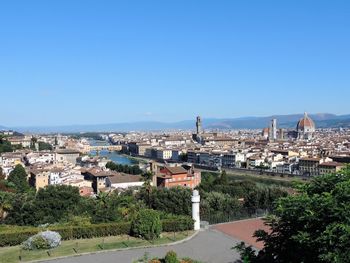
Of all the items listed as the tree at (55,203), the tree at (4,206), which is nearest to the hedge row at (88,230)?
the tree at (55,203)

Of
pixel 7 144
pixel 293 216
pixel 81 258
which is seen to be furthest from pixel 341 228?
pixel 7 144

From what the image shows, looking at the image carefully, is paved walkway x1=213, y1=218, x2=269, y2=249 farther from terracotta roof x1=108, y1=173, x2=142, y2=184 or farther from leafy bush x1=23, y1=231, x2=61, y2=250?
terracotta roof x1=108, y1=173, x2=142, y2=184

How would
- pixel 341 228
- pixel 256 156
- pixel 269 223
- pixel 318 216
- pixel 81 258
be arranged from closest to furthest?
pixel 341 228, pixel 318 216, pixel 269 223, pixel 81 258, pixel 256 156

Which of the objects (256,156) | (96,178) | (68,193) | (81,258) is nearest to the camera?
(81,258)

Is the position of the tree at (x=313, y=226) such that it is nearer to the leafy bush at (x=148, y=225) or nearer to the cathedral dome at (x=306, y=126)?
the leafy bush at (x=148, y=225)

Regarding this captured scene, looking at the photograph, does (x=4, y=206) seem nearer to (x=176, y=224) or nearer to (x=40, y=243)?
(x=40, y=243)

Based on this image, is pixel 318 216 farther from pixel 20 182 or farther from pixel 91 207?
pixel 20 182

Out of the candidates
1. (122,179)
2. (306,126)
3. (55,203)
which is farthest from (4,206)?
(306,126)
